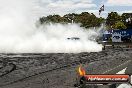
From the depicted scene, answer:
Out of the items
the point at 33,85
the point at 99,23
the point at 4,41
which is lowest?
the point at 33,85

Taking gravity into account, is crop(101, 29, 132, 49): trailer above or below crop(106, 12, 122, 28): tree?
below

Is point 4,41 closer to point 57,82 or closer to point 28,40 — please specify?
point 28,40

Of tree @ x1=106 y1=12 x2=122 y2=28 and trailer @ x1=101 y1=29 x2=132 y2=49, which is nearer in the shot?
trailer @ x1=101 y1=29 x2=132 y2=49

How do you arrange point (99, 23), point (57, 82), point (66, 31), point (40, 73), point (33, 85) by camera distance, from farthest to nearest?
point (99, 23), point (66, 31), point (40, 73), point (57, 82), point (33, 85)

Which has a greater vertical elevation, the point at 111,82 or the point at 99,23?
the point at 99,23

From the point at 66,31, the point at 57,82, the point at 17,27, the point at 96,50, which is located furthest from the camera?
the point at 66,31

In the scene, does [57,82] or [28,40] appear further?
[28,40]

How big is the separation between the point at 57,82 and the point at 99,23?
455 feet

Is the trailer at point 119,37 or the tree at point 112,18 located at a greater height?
the tree at point 112,18

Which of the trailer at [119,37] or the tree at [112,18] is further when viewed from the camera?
the tree at [112,18]

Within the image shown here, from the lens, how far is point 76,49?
4544 centimetres

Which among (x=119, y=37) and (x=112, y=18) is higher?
(x=112, y=18)

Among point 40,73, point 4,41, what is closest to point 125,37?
point 4,41

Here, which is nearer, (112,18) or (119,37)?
(119,37)
